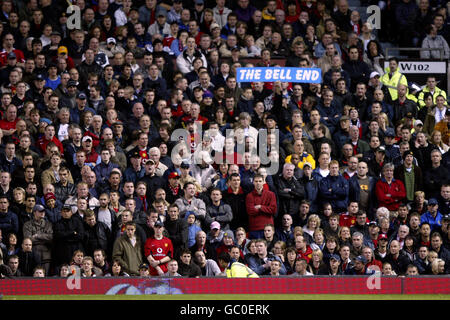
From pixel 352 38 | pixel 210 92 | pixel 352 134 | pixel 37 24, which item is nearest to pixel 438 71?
pixel 352 38

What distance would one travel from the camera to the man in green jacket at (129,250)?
53.4ft

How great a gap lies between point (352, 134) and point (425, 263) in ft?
10.2

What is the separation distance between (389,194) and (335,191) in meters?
1.04

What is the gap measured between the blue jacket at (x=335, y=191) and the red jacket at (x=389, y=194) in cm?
64

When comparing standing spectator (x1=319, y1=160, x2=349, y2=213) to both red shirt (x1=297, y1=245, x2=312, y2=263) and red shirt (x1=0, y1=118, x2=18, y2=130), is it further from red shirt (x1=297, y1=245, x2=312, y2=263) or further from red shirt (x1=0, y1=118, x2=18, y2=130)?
red shirt (x1=0, y1=118, x2=18, y2=130)

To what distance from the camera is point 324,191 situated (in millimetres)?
17906

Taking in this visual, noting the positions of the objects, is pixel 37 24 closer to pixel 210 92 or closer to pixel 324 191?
pixel 210 92

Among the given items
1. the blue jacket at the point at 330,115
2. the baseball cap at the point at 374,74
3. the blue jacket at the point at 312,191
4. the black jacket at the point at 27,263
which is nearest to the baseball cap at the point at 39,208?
the black jacket at the point at 27,263

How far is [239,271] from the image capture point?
16.0 m

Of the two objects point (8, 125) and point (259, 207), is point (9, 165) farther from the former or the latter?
point (259, 207)

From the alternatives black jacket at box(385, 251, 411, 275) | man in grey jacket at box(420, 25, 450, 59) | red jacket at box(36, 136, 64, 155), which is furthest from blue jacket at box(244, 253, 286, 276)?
man in grey jacket at box(420, 25, 450, 59)

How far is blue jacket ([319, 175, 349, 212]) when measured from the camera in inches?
704
